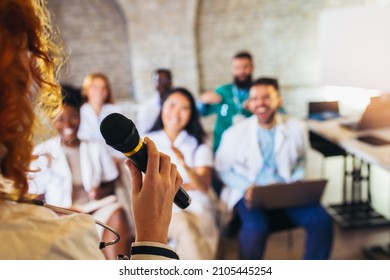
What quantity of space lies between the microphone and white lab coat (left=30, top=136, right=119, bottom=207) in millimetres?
446

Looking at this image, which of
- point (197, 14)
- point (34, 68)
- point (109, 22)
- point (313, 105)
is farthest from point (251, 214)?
point (109, 22)

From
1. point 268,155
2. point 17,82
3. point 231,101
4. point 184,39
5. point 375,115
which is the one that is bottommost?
point 268,155

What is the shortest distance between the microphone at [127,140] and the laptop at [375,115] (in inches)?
54.0

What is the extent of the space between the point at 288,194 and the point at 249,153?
10.1 inches

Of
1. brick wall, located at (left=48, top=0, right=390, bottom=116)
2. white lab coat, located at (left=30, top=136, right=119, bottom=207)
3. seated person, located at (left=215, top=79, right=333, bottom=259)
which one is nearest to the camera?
white lab coat, located at (left=30, top=136, right=119, bottom=207)

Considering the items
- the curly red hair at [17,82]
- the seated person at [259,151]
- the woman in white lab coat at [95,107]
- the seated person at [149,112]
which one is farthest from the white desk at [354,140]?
the curly red hair at [17,82]

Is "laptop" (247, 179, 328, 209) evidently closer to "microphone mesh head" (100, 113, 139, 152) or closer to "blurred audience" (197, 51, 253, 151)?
"blurred audience" (197, 51, 253, 151)

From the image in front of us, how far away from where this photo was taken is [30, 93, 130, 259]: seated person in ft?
3.87

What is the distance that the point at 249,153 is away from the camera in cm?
171

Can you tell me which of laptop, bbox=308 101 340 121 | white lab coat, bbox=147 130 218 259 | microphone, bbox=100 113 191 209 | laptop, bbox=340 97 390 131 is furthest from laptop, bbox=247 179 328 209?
Result: microphone, bbox=100 113 191 209

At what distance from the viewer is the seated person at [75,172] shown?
1180 millimetres

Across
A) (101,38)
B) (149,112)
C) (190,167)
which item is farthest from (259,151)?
(101,38)

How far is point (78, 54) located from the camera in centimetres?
259

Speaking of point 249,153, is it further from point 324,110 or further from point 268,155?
point 324,110
